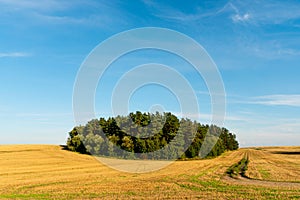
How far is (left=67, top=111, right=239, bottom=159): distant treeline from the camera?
89875 mm

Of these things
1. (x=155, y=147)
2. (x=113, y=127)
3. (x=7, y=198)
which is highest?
(x=113, y=127)

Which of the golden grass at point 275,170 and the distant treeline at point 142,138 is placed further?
the distant treeline at point 142,138

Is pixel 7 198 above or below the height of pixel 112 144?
below

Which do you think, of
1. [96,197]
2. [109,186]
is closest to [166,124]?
[109,186]

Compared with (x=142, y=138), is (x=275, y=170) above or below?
below

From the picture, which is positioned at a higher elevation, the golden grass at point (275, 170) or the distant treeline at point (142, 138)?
the distant treeline at point (142, 138)

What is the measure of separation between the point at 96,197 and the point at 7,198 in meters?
6.73

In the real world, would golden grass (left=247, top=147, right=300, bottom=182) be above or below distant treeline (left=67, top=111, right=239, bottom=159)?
below

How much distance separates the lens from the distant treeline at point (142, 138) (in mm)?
89875

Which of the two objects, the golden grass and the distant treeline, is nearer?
the golden grass

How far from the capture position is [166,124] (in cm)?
9700

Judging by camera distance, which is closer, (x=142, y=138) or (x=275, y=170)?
(x=275, y=170)

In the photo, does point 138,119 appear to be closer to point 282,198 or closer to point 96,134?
point 96,134

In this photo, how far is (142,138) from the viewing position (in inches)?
3561
